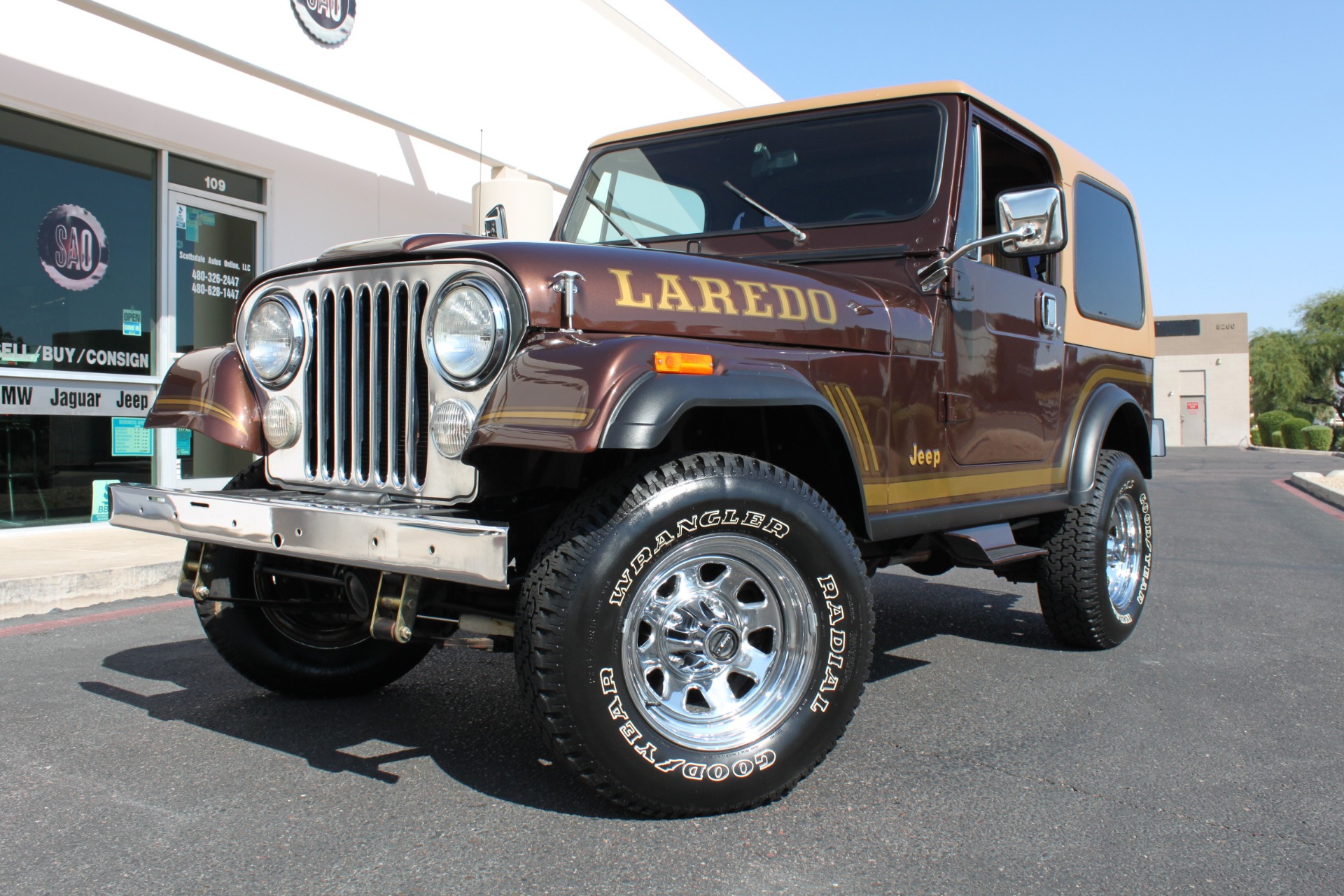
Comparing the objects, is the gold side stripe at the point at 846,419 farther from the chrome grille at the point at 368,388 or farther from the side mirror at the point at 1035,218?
the chrome grille at the point at 368,388

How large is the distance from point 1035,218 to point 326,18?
7215 millimetres

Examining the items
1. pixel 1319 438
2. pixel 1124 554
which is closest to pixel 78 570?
pixel 1124 554

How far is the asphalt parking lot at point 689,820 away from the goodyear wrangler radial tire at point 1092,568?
13cm

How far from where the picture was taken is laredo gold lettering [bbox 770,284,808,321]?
3016mm

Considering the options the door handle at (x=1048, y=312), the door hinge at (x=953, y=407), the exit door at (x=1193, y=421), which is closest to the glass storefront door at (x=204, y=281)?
the door handle at (x=1048, y=312)

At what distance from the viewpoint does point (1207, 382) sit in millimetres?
60188

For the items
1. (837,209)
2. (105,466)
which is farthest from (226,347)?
(105,466)

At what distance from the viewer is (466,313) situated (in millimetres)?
2635

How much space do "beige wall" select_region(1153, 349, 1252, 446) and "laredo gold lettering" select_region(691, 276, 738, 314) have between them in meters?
60.7

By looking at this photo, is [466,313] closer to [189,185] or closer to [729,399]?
[729,399]

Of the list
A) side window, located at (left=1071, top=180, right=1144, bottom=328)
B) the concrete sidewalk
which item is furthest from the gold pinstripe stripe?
the concrete sidewalk

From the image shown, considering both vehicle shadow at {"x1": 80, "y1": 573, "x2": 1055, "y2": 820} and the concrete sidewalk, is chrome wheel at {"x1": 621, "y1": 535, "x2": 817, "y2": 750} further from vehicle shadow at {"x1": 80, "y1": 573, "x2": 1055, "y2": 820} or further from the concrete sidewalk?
the concrete sidewalk

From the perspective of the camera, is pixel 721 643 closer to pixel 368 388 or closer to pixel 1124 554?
pixel 368 388

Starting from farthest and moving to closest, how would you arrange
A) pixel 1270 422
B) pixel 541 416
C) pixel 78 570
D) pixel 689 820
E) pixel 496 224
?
pixel 1270 422, pixel 78 570, pixel 496 224, pixel 689 820, pixel 541 416
